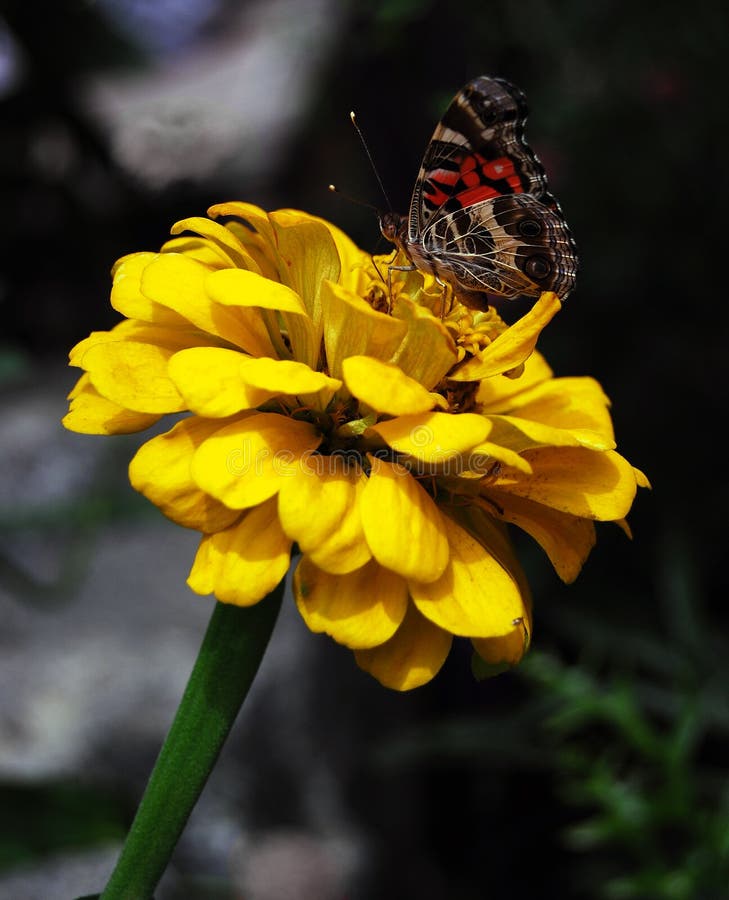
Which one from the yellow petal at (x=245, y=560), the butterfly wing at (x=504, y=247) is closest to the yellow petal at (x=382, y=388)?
the yellow petal at (x=245, y=560)

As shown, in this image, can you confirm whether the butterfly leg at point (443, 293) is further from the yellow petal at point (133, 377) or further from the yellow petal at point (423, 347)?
the yellow petal at point (133, 377)

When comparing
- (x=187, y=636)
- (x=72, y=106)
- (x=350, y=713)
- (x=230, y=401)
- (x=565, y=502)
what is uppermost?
(x=230, y=401)

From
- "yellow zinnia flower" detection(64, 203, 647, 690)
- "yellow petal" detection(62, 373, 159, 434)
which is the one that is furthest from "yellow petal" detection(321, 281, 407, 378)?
"yellow petal" detection(62, 373, 159, 434)

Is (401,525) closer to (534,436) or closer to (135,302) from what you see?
(534,436)

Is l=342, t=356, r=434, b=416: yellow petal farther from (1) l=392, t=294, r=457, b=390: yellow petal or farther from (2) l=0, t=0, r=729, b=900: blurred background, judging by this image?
(2) l=0, t=0, r=729, b=900: blurred background

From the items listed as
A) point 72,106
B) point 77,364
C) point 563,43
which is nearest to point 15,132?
point 72,106

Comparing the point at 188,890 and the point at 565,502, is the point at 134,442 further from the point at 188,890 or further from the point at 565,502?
the point at 565,502

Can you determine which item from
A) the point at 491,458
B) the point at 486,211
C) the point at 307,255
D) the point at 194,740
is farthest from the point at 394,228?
the point at 194,740
